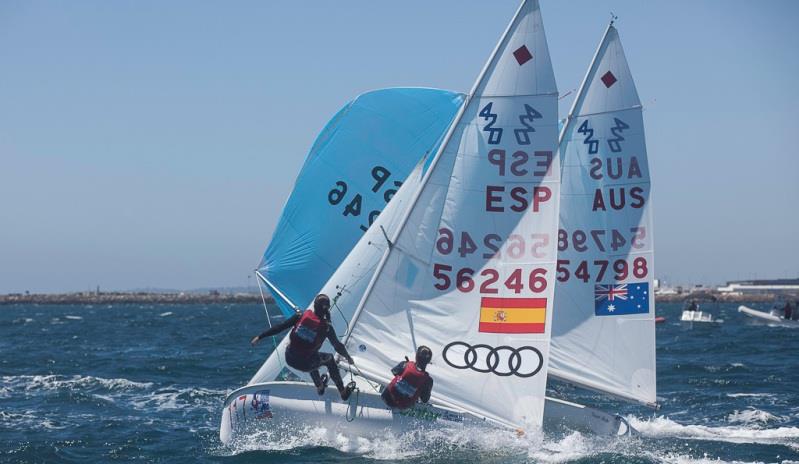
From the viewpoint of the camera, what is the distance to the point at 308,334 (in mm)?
13695

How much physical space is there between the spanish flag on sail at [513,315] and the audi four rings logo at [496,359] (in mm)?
270

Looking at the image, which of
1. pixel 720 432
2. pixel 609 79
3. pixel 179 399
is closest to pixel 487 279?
pixel 609 79

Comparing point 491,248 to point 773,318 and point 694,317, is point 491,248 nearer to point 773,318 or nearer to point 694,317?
point 694,317

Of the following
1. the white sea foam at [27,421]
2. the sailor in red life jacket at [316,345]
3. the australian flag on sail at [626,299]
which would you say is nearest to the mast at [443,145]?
the sailor in red life jacket at [316,345]

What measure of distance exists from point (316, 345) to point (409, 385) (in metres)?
1.45

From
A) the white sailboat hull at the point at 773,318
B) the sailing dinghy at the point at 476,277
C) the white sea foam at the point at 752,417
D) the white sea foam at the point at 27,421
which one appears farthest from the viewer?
the white sailboat hull at the point at 773,318

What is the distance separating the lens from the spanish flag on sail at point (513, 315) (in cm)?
1371

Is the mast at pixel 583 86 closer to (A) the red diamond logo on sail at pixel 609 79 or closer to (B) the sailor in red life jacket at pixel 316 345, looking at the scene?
(A) the red diamond logo on sail at pixel 609 79

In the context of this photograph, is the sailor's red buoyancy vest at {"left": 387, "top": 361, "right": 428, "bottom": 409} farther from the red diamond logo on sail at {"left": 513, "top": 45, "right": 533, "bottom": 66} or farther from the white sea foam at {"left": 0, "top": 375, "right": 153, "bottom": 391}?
the white sea foam at {"left": 0, "top": 375, "right": 153, "bottom": 391}

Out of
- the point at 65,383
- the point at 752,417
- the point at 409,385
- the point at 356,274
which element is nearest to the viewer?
the point at 409,385

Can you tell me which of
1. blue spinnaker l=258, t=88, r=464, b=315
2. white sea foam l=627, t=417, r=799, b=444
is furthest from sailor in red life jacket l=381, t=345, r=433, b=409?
white sea foam l=627, t=417, r=799, b=444

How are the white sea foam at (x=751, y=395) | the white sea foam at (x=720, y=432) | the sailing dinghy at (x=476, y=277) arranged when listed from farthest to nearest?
1. the white sea foam at (x=751, y=395)
2. the white sea foam at (x=720, y=432)
3. the sailing dinghy at (x=476, y=277)

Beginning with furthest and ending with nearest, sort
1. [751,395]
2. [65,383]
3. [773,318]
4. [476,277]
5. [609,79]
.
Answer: [773,318], [65,383], [751,395], [609,79], [476,277]

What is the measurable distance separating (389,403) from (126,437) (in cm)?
523
